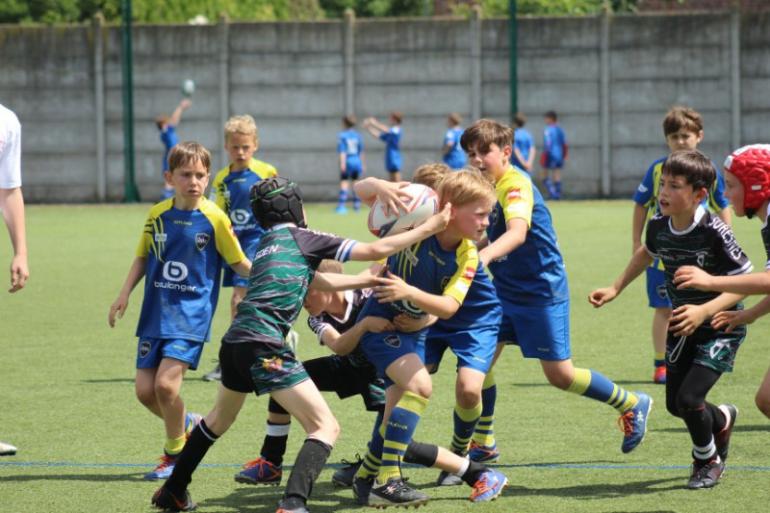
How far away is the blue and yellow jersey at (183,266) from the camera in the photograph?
20.4ft

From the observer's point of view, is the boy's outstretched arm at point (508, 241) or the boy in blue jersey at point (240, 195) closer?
the boy's outstretched arm at point (508, 241)

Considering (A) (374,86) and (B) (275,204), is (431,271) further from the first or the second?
(A) (374,86)

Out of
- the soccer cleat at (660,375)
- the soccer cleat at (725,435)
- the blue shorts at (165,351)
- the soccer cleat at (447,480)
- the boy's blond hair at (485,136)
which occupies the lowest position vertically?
the soccer cleat at (660,375)

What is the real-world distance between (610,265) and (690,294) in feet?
30.7

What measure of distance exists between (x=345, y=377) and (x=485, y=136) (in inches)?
53.5

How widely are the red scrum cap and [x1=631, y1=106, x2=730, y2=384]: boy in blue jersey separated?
9.44 ft

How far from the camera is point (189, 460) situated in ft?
17.6

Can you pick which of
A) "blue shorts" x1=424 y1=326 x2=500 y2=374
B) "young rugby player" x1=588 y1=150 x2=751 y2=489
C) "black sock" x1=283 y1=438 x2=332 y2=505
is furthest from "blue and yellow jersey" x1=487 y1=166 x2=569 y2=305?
"black sock" x1=283 y1=438 x2=332 y2=505

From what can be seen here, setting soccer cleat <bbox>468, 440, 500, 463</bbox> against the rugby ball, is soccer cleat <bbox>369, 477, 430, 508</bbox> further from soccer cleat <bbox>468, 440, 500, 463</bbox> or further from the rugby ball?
the rugby ball

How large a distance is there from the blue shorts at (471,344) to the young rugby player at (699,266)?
801 mm

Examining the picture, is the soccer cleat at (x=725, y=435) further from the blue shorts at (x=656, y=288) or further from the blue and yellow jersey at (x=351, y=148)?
the blue and yellow jersey at (x=351, y=148)

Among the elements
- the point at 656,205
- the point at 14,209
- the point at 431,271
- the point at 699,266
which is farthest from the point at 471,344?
the point at 656,205

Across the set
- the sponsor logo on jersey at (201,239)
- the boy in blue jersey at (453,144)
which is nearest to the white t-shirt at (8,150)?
the sponsor logo on jersey at (201,239)

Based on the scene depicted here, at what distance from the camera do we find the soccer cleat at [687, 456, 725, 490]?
5.71 metres
